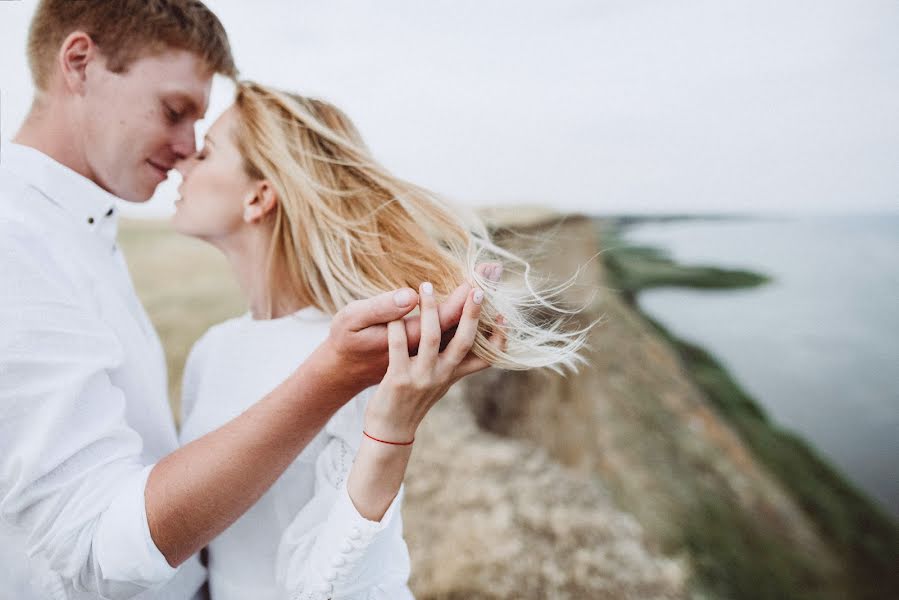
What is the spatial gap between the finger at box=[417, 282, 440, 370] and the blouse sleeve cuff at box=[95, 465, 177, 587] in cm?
53

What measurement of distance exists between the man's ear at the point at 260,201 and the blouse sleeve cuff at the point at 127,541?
2.66 feet

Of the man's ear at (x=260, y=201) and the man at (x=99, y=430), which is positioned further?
the man's ear at (x=260, y=201)

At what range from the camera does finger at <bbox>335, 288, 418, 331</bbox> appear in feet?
3.13

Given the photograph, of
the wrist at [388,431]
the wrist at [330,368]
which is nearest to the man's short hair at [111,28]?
the wrist at [330,368]

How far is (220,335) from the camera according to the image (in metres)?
1.69

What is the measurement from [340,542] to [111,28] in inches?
59.1

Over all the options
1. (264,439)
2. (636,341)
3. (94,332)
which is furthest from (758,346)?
(94,332)

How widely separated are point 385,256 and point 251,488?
62cm

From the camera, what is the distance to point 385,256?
1.39m

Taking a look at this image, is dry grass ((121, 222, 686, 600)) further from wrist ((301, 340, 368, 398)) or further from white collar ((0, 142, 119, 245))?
white collar ((0, 142, 119, 245))

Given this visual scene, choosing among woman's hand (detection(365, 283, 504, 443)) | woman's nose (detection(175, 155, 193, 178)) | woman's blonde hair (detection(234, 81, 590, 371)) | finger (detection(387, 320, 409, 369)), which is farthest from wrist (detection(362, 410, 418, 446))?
woman's nose (detection(175, 155, 193, 178))

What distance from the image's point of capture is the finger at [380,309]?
95cm

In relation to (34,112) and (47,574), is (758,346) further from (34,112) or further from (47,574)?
(34,112)

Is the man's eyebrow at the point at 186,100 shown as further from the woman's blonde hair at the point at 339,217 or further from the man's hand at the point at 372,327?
the man's hand at the point at 372,327
